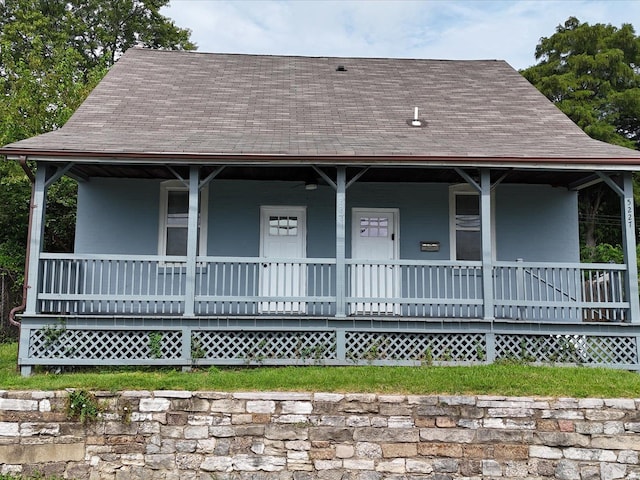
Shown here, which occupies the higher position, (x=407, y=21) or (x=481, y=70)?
(x=407, y=21)

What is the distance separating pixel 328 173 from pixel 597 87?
49.3 feet

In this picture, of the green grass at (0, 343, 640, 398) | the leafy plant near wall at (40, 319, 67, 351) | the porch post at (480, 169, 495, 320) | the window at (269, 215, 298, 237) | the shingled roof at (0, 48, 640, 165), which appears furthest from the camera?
the window at (269, 215, 298, 237)

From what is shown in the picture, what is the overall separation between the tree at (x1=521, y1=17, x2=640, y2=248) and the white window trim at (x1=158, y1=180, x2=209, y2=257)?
13967 millimetres

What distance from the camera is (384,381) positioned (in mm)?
6055

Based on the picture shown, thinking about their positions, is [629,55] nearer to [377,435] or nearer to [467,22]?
[467,22]

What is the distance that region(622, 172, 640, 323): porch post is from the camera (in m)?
7.12

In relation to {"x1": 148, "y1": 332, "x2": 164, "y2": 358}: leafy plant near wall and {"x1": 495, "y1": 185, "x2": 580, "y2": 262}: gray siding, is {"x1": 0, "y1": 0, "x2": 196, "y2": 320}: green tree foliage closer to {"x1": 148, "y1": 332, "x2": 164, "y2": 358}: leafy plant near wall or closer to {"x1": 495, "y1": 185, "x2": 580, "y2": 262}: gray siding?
{"x1": 148, "y1": 332, "x2": 164, "y2": 358}: leafy plant near wall

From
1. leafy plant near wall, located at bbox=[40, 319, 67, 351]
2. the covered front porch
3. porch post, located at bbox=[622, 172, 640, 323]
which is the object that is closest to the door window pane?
the covered front porch

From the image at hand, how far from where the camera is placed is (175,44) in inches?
933

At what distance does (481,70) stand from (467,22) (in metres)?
6.34

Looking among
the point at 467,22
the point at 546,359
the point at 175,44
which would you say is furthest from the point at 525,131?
the point at 175,44

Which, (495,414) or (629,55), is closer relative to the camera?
(495,414)

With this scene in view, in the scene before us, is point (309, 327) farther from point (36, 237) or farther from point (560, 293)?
point (560, 293)

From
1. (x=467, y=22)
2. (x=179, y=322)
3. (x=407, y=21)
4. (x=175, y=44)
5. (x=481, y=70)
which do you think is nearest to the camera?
(x=179, y=322)
